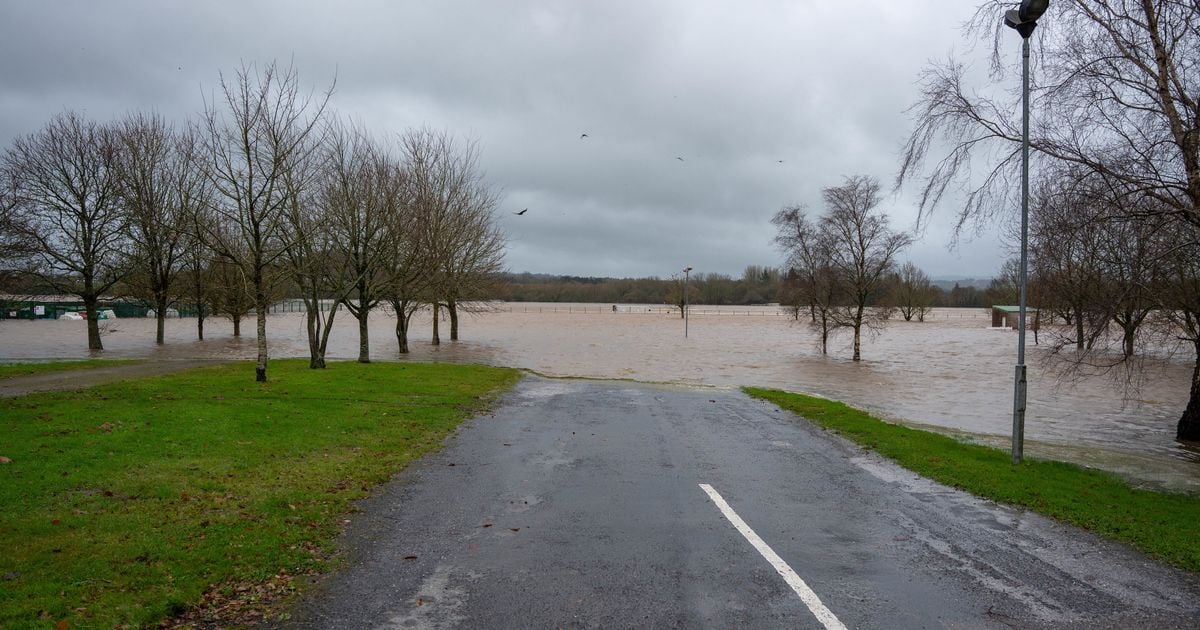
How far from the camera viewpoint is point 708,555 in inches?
209

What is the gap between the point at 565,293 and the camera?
564ft

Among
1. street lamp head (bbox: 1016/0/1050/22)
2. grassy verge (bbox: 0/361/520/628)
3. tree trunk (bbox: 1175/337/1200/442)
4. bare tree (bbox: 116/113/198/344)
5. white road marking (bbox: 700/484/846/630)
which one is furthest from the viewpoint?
bare tree (bbox: 116/113/198/344)

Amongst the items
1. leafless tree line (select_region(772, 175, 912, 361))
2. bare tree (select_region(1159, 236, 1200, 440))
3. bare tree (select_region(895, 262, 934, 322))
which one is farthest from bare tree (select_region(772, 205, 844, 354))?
bare tree (select_region(895, 262, 934, 322))

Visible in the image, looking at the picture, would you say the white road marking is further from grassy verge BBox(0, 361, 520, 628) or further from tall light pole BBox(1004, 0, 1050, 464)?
tall light pole BBox(1004, 0, 1050, 464)

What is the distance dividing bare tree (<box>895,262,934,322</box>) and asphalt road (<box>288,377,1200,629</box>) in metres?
101

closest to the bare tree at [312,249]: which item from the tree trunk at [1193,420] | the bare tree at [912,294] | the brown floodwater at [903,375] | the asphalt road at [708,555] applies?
the brown floodwater at [903,375]

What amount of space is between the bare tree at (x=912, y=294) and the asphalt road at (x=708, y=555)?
101 m

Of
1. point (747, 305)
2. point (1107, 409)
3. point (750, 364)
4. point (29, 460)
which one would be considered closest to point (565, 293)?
point (747, 305)

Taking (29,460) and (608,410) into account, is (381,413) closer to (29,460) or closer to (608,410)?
(608,410)

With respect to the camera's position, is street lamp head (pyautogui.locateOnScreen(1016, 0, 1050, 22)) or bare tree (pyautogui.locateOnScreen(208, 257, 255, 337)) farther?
bare tree (pyautogui.locateOnScreen(208, 257, 255, 337))

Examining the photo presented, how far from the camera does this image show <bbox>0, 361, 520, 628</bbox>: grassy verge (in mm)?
4324

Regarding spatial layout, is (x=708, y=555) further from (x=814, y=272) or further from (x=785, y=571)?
(x=814, y=272)

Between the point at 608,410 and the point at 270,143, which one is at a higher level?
the point at 270,143

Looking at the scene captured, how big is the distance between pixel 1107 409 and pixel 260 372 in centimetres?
2245
